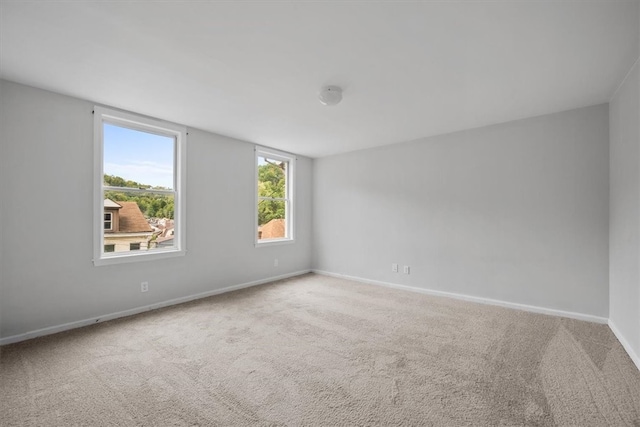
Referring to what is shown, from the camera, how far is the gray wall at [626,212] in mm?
2322

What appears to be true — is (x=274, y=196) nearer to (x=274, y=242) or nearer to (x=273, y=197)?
(x=273, y=197)

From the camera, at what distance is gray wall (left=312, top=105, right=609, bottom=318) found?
322cm

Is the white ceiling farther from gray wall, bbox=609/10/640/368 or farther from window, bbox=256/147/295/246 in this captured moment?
window, bbox=256/147/295/246

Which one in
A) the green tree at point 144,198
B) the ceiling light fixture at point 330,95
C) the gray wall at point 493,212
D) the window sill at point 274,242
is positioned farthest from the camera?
A: the window sill at point 274,242

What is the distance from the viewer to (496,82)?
264 cm

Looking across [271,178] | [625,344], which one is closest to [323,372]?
[625,344]

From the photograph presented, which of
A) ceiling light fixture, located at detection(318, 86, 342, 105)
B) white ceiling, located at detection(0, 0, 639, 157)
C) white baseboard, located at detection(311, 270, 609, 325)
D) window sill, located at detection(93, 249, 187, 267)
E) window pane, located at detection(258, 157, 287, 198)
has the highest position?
white ceiling, located at detection(0, 0, 639, 157)

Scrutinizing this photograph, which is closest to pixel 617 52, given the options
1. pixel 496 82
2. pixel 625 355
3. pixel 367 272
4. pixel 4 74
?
pixel 496 82

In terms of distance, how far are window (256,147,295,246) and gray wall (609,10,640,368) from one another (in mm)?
4381

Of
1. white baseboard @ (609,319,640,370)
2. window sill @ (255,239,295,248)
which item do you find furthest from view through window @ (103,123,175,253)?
white baseboard @ (609,319,640,370)

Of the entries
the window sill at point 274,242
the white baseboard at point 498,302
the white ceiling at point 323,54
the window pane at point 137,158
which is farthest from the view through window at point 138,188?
the white baseboard at point 498,302

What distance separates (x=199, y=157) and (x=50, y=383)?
113 inches

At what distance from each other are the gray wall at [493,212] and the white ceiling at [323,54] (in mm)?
530

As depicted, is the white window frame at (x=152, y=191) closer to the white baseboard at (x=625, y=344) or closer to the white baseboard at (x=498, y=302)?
the white baseboard at (x=498, y=302)
